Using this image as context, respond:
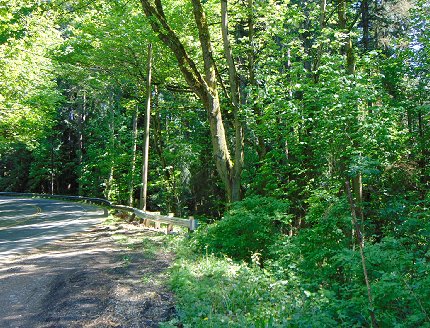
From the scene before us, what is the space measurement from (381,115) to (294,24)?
18.7 ft

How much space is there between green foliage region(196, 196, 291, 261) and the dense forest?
0.05 meters

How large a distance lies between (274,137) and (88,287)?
944 cm

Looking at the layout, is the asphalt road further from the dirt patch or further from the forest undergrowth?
the forest undergrowth

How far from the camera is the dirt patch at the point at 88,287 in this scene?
6.14m

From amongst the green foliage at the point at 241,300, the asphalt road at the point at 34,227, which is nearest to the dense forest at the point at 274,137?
the green foliage at the point at 241,300

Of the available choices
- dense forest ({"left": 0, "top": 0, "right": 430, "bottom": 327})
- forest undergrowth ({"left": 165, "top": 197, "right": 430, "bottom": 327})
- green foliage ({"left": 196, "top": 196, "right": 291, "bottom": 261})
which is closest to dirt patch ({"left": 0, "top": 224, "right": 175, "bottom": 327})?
forest undergrowth ({"left": 165, "top": 197, "right": 430, "bottom": 327})

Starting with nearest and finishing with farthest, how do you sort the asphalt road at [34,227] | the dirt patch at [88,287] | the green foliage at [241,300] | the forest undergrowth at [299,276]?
the green foliage at [241,300]
the forest undergrowth at [299,276]
the dirt patch at [88,287]
the asphalt road at [34,227]

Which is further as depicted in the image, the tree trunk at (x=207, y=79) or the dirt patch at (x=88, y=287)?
the tree trunk at (x=207, y=79)

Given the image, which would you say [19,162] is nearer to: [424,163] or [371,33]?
[371,33]

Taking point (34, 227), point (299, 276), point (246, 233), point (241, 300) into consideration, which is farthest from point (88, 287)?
point (34, 227)

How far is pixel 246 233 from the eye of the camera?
10.8 meters

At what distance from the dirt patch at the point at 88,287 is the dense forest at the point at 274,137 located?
0.64m

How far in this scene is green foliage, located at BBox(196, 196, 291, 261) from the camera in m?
10.6

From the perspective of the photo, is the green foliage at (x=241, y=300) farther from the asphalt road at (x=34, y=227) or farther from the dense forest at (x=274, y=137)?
the asphalt road at (x=34, y=227)
